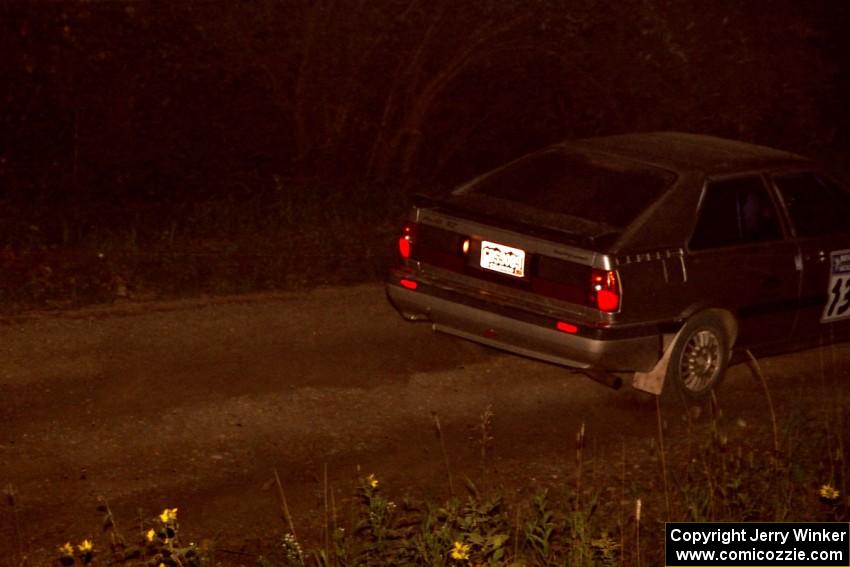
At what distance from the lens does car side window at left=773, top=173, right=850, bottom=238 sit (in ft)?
33.2

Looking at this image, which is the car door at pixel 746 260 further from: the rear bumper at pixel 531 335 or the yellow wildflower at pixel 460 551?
the yellow wildflower at pixel 460 551

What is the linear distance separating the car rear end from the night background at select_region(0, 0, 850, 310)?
2795 millimetres

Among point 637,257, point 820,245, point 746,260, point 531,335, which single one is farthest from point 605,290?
point 820,245

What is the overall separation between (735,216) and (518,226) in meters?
1.50

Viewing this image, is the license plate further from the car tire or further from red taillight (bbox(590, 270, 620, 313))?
the car tire

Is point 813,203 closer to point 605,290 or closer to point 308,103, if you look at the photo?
point 605,290

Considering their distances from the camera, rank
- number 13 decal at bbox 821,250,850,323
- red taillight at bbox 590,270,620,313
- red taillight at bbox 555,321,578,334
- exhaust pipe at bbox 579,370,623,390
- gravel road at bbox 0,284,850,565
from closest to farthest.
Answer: gravel road at bbox 0,284,850,565
red taillight at bbox 590,270,620,313
red taillight at bbox 555,321,578,334
exhaust pipe at bbox 579,370,623,390
number 13 decal at bbox 821,250,850,323

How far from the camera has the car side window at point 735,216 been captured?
31.4ft

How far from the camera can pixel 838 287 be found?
1046cm

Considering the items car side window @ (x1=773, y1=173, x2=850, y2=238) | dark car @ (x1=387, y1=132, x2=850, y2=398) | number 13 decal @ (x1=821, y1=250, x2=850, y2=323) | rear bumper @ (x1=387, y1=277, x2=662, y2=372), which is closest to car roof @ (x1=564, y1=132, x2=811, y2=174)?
dark car @ (x1=387, y1=132, x2=850, y2=398)

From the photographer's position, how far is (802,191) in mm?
10266

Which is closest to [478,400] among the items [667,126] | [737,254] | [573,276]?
[573,276]

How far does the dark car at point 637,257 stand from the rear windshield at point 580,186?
0.01 m

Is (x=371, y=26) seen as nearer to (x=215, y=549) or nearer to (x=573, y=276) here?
(x=573, y=276)
